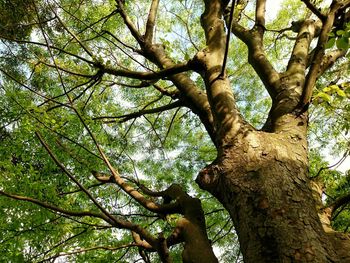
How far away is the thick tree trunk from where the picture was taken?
5.20 ft

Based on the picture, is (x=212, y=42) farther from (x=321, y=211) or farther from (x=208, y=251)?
(x=208, y=251)

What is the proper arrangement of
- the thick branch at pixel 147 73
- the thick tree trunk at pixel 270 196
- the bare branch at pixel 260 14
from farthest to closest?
the bare branch at pixel 260 14
the thick branch at pixel 147 73
the thick tree trunk at pixel 270 196

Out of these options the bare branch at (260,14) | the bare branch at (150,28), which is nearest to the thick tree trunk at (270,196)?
the bare branch at (260,14)

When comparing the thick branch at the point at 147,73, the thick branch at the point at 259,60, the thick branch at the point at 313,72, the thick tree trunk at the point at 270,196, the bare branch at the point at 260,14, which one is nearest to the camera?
the thick tree trunk at the point at 270,196

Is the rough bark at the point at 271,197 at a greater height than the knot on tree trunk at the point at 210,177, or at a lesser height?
lesser

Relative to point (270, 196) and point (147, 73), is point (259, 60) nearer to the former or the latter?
point (147, 73)

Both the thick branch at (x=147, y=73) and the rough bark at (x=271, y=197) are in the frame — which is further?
the thick branch at (x=147, y=73)

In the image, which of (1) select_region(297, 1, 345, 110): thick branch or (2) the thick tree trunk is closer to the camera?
(2) the thick tree trunk

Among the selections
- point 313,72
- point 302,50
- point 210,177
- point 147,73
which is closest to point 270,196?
point 210,177

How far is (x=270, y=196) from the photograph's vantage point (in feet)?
5.85

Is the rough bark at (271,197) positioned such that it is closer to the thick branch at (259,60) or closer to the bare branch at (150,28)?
the thick branch at (259,60)

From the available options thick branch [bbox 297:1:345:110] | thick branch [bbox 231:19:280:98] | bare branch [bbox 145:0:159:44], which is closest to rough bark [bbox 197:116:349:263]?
thick branch [bbox 297:1:345:110]

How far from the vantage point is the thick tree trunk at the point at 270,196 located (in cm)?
158

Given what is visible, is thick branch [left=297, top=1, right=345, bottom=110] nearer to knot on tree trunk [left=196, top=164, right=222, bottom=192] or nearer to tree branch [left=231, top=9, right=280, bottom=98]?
tree branch [left=231, top=9, right=280, bottom=98]
